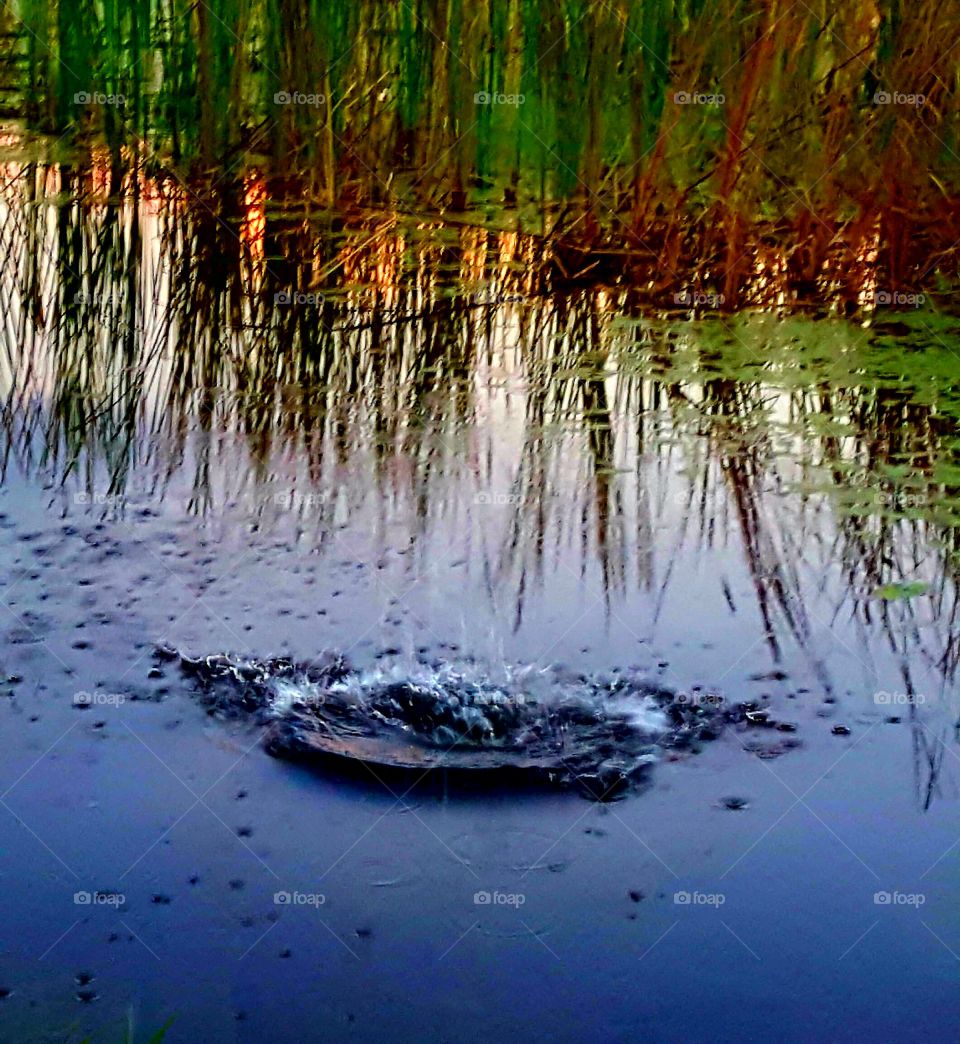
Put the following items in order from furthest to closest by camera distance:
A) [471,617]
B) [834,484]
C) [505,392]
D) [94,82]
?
[94,82]
[505,392]
[834,484]
[471,617]

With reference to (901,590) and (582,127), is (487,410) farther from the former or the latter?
(582,127)

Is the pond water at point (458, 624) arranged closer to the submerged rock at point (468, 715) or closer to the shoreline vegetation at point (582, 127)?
the submerged rock at point (468, 715)

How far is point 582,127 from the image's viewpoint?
3914 mm

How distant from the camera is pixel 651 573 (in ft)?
7.84

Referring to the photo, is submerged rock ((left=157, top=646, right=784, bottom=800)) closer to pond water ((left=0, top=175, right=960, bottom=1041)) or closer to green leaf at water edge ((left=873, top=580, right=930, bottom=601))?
pond water ((left=0, top=175, right=960, bottom=1041))

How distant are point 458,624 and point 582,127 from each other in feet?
7.04

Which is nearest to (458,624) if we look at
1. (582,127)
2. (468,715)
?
(468,715)

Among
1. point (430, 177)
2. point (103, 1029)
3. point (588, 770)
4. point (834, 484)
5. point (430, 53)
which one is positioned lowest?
point (103, 1029)

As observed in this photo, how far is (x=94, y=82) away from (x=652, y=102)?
1.75 m

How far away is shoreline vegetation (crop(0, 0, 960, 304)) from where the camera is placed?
3668mm

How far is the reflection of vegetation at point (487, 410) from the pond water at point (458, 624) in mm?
11

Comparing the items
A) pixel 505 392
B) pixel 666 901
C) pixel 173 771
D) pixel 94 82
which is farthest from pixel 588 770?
pixel 94 82

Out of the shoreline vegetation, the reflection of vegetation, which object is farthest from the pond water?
the shoreline vegetation

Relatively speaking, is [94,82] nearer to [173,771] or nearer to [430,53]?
[430,53]
